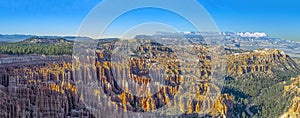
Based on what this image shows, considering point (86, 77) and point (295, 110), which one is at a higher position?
point (86, 77)

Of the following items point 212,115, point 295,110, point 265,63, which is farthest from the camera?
point 265,63

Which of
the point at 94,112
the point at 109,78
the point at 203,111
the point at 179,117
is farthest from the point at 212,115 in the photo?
the point at 94,112

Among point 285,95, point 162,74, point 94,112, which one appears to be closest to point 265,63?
point 285,95

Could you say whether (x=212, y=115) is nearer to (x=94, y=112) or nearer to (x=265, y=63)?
(x=94, y=112)

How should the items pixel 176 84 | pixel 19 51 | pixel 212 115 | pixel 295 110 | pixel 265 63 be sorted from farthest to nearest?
1. pixel 265 63
2. pixel 19 51
3. pixel 176 84
4. pixel 295 110
5. pixel 212 115

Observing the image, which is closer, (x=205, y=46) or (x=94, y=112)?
(x=94, y=112)

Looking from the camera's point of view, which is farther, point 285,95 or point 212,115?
point 285,95

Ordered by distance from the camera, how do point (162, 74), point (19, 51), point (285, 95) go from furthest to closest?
point (19, 51), point (285, 95), point (162, 74)

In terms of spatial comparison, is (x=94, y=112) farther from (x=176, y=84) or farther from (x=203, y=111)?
(x=176, y=84)

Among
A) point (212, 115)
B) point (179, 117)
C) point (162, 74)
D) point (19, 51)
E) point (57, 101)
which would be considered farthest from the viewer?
point (19, 51)
